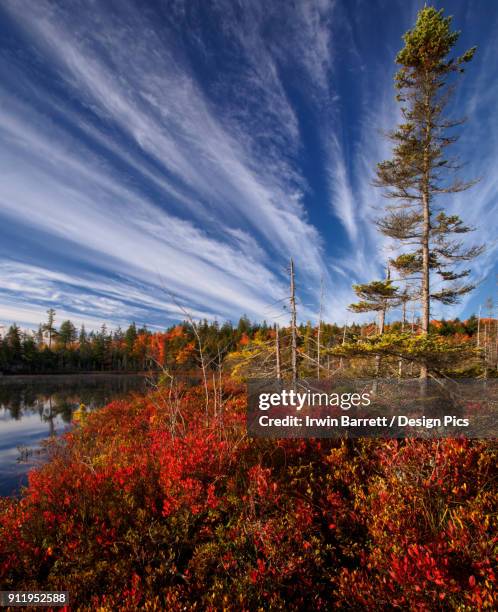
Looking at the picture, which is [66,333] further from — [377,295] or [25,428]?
[377,295]

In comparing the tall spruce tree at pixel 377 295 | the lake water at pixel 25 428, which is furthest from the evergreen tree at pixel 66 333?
the tall spruce tree at pixel 377 295

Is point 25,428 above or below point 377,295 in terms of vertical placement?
below

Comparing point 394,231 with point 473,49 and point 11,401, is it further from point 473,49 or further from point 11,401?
point 11,401

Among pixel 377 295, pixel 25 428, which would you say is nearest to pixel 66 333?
pixel 25 428

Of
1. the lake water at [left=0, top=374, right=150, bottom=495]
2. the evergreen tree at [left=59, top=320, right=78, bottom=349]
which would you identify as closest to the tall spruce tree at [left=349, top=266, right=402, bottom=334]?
the lake water at [left=0, top=374, right=150, bottom=495]

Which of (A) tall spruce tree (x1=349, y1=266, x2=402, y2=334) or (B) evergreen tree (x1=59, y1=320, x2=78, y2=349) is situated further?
(B) evergreen tree (x1=59, y1=320, x2=78, y2=349)

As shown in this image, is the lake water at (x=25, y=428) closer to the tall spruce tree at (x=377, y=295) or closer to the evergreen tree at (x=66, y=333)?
the tall spruce tree at (x=377, y=295)

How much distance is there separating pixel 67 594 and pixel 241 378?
50.7ft

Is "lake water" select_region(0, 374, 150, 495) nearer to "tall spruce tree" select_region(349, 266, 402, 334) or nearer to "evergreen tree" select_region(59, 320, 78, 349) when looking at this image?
"tall spruce tree" select_region(349, 266, 402, 334)

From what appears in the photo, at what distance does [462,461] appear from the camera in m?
5.52

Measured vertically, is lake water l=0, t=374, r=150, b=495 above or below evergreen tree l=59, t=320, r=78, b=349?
below

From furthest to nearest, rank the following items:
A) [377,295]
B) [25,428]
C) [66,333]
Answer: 1. [66,333]
2. [25,428]
3. [377,295]

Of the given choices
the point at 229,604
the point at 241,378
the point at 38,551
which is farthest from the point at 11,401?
the point at 229,604

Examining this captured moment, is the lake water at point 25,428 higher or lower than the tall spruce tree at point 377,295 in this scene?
lower
